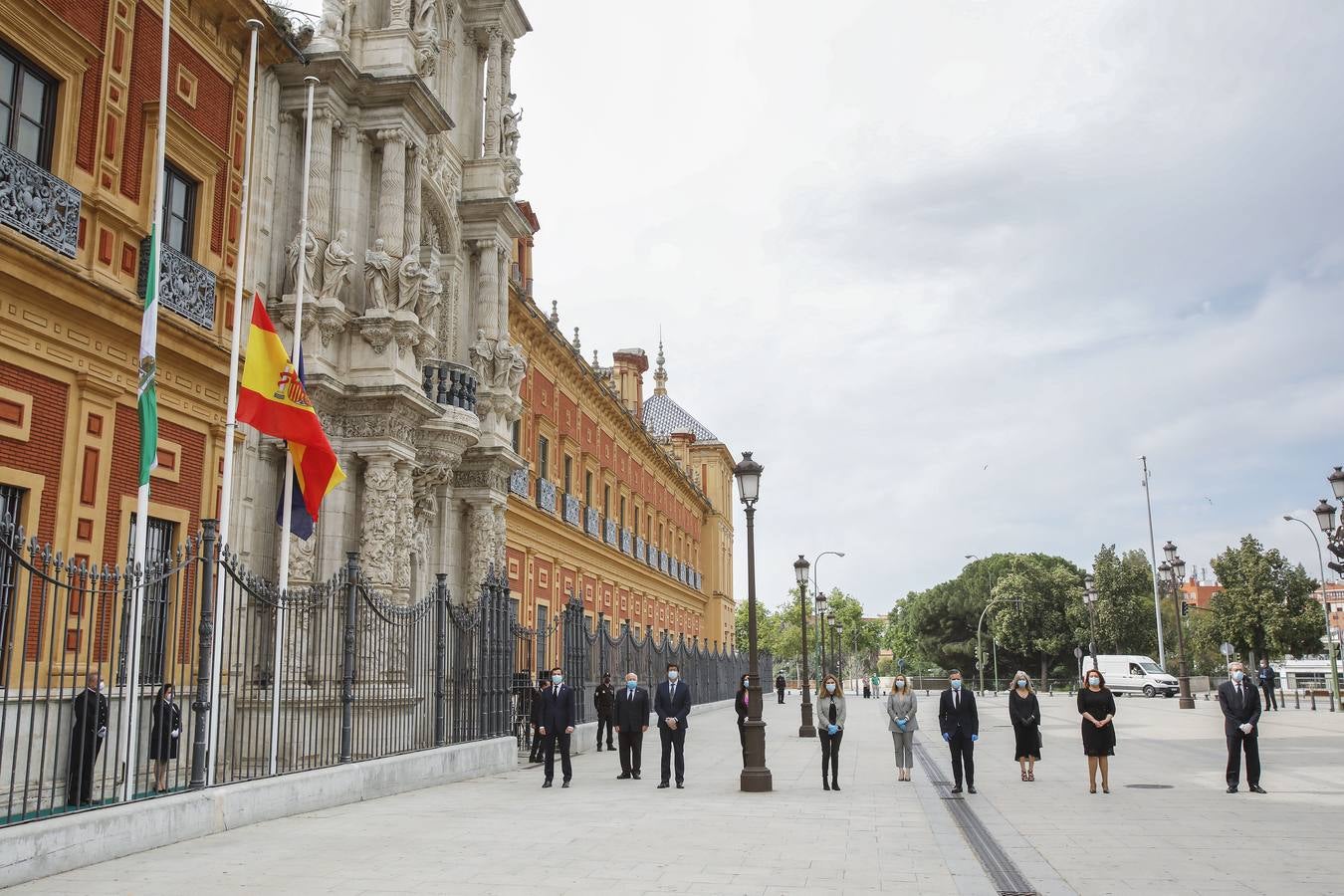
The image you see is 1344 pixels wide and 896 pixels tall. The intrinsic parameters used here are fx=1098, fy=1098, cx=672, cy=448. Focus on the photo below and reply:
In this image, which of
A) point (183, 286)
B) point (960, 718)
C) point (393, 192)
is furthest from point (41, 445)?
point (960, 718)

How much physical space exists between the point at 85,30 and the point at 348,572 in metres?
6.58

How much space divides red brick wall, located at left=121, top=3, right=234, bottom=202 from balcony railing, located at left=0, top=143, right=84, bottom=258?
1.16m

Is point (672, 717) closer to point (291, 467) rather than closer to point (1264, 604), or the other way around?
point (291, 467)

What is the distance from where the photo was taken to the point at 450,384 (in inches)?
723

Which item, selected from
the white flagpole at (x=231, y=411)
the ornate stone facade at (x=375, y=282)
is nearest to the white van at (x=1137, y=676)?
the ornate stone facade at (x=375, y=282)

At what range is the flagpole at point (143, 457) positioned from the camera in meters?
8.66

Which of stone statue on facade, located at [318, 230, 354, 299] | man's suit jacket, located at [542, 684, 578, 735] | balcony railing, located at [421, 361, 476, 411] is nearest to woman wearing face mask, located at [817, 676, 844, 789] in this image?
man's suit jacket, located at [542, 684, 578, 735]

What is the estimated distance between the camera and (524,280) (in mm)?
29000

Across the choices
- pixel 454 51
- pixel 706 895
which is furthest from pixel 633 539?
pixel 706 895

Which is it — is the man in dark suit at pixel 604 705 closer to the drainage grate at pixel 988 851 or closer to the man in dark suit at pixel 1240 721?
the drainage grate at pixel 988 851

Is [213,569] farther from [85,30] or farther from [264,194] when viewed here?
[264,194]

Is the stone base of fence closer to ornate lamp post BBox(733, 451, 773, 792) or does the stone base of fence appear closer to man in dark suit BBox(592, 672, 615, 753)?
ornate lamp post BBox(733, 451, 773, 792)

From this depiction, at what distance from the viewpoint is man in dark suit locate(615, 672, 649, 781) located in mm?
15594

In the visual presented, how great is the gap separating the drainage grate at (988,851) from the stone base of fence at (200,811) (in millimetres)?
6370
